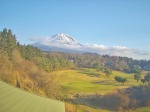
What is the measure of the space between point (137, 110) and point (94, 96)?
47.8ft

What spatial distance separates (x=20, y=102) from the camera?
17.6 meters

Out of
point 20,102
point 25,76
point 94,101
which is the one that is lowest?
point 94,101

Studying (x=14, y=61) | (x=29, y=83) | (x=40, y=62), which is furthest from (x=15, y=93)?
(x=40, y=62)

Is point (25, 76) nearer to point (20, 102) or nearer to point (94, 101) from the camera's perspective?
point (94, 101)

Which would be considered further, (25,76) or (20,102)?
(25,76)

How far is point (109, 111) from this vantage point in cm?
5641

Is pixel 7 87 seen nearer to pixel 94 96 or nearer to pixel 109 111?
pixel 109 111

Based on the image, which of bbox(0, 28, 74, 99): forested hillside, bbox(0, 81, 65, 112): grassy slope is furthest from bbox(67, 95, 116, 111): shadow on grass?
bbox(0, 81, 65, 112): grassy slope

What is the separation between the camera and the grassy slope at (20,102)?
1600cm

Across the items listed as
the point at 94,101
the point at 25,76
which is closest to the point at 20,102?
the point at 25,76

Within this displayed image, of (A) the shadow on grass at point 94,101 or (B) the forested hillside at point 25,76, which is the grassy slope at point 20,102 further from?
(A) the shadow on grass at point 94,101

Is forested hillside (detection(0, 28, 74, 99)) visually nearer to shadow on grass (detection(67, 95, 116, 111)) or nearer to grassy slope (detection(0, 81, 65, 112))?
shadow on grass (detection(67, 95, 116, 111))

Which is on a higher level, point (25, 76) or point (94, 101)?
point (25, 76)

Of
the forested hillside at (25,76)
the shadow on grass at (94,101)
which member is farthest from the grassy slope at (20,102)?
the shadow on grass at (94,101)
